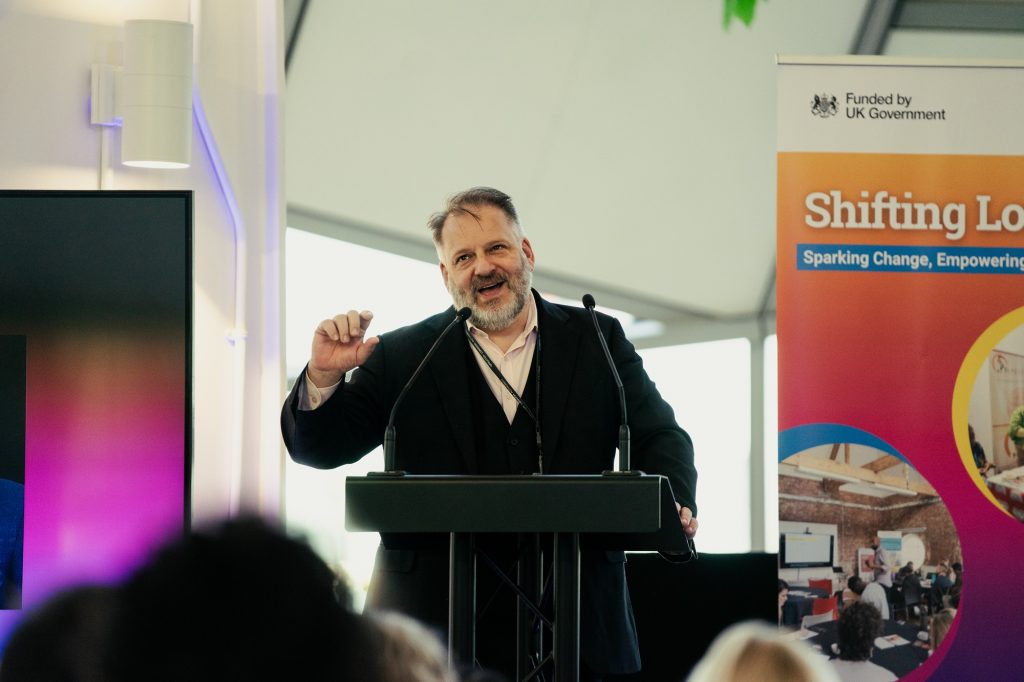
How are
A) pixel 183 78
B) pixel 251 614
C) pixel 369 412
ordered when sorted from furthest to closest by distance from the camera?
pixel 183 78
pixel 369 412
pixel 251 614

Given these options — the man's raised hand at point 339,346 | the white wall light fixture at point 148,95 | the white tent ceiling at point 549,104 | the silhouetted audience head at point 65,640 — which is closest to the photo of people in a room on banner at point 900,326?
the white wall light fixture at point 148,95

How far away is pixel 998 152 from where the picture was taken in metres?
A: 4.02

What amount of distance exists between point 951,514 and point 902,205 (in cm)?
98

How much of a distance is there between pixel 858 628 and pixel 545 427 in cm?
176

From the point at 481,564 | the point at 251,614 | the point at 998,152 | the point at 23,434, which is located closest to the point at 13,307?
the point at 23,434

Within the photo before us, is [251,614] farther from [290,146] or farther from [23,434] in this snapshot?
[290,146]

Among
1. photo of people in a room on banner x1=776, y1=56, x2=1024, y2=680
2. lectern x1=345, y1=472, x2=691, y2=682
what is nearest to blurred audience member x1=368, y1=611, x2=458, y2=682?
lectern x1=345, y1=472, x2=691, y2=682

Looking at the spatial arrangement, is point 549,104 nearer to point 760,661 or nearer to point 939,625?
point 939,625

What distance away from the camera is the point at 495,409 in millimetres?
2781

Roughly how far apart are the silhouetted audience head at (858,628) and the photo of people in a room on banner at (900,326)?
3 centimetres

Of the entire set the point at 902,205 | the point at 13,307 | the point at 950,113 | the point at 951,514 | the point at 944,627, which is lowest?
the point at 944,627

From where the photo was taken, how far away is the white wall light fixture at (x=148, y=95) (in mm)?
2959

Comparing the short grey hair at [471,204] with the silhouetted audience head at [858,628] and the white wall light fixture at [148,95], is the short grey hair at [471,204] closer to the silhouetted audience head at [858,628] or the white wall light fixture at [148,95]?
the white wall light fixture at [148,95]

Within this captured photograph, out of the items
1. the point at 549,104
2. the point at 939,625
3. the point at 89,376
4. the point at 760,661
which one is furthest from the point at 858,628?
the point at 549,104
